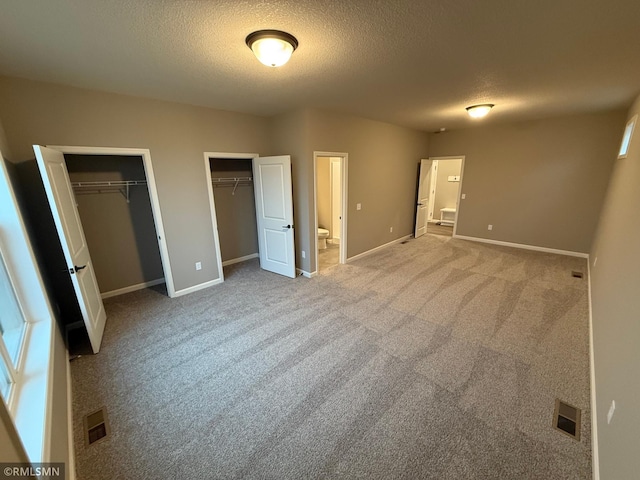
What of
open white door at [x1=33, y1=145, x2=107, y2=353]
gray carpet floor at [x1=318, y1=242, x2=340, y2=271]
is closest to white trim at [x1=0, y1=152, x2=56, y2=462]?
open white door at [x1=33, y1=145, x2=107, y2=353]

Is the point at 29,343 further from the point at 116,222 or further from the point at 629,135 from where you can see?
the point at 629,135

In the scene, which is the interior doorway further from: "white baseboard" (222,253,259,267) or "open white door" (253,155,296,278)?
"white baseboard" (222,253,259,267)

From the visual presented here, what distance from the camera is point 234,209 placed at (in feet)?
15.4

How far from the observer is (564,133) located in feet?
15.2

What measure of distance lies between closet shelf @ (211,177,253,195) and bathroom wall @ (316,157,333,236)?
1.82 metres

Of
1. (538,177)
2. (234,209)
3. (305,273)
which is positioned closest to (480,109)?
(538,177)

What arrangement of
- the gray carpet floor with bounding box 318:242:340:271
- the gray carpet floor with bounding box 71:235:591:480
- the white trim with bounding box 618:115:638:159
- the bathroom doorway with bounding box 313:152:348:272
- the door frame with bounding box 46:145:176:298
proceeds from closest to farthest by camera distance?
the gray carpet floor with bounding box 71:235:591:480 → the door frame with bounding box 46:145:176:298 → the white trim with bounding box 618:115:638:159 → the gray carpet floor with bounding box 318:242:340:271 → the bathroom doorway with bounding box 313:152:348:272

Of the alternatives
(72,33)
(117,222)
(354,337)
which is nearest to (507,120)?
(354,337)

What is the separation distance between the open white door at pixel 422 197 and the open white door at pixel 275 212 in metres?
3.90

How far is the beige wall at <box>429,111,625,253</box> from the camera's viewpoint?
14.6 ft

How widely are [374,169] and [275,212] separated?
2250mm

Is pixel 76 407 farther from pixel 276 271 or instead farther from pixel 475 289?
pixel 475 289

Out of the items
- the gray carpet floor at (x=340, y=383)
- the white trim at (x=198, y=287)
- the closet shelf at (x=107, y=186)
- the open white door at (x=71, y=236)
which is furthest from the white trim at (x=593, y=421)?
the closet shelf at (x=107, y=186)

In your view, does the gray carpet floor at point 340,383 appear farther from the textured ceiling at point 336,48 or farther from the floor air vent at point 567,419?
the textured ceiling at point 336,48
